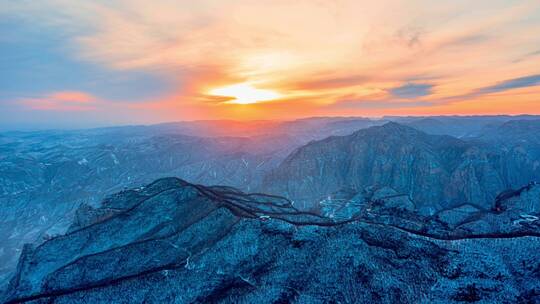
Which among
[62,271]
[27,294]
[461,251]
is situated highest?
[461,251]

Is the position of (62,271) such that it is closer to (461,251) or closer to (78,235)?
(78,235)

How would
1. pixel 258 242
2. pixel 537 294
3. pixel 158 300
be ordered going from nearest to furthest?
pixel 537 294, pixel 158 300, pixel 258 242

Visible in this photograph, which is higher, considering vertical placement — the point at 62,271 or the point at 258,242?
the point at 258,242

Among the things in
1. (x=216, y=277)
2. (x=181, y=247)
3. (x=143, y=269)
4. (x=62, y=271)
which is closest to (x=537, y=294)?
(x=216, y=277)

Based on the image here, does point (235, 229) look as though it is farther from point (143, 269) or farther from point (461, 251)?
point (461, 251)

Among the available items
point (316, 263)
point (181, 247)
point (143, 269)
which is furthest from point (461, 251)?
point (143, 269)

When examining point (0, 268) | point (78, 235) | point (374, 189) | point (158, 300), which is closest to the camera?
point (158, 300)

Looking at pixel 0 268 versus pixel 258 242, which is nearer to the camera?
pixel 258 242
